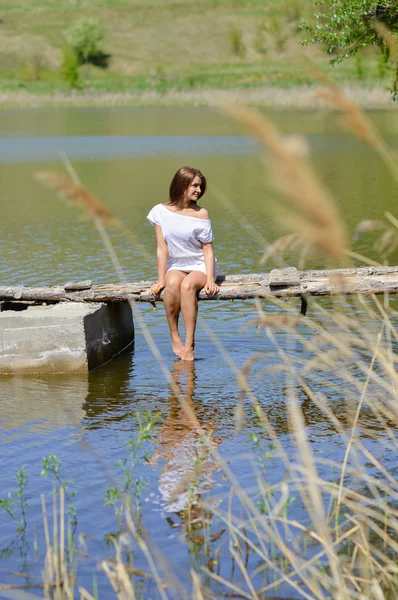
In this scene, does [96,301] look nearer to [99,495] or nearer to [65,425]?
[65,425]

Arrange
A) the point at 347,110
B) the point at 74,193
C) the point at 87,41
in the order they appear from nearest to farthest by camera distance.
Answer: the point at 347,110, the point at 74,193, the point at 87,41

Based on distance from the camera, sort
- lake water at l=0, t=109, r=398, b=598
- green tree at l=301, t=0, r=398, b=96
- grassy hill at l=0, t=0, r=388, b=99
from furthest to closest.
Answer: grassy hill at l=0, t=0, r=388, b=99, green tree at l=301, t=0, r=398, b=96, lake water at l=0, t=109, r=398, b=598

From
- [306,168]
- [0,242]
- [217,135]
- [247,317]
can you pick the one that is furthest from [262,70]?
[306,168]

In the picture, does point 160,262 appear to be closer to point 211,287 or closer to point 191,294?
point 191,294

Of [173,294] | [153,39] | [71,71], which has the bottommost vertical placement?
[173,294]

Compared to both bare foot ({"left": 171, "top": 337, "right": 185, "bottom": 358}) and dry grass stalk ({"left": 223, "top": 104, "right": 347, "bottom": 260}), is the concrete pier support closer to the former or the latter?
bare foot ({"left": 171, "top": 337, "right": 185, "bottom": 358})

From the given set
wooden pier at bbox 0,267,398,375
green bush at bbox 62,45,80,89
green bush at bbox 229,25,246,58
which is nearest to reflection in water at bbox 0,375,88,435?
wooden pier at bbox 0,267,398,375

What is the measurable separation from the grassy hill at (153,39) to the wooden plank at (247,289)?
3231 inches

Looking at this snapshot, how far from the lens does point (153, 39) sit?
143 metres

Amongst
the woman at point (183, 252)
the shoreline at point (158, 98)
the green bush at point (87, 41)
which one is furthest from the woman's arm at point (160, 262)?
the green bush at point (87, 41)

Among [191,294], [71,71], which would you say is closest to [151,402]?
[191,294]

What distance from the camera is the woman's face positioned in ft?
26.0

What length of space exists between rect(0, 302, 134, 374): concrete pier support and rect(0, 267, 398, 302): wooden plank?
0.20 metres

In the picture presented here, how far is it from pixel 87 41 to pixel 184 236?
12760 cm
